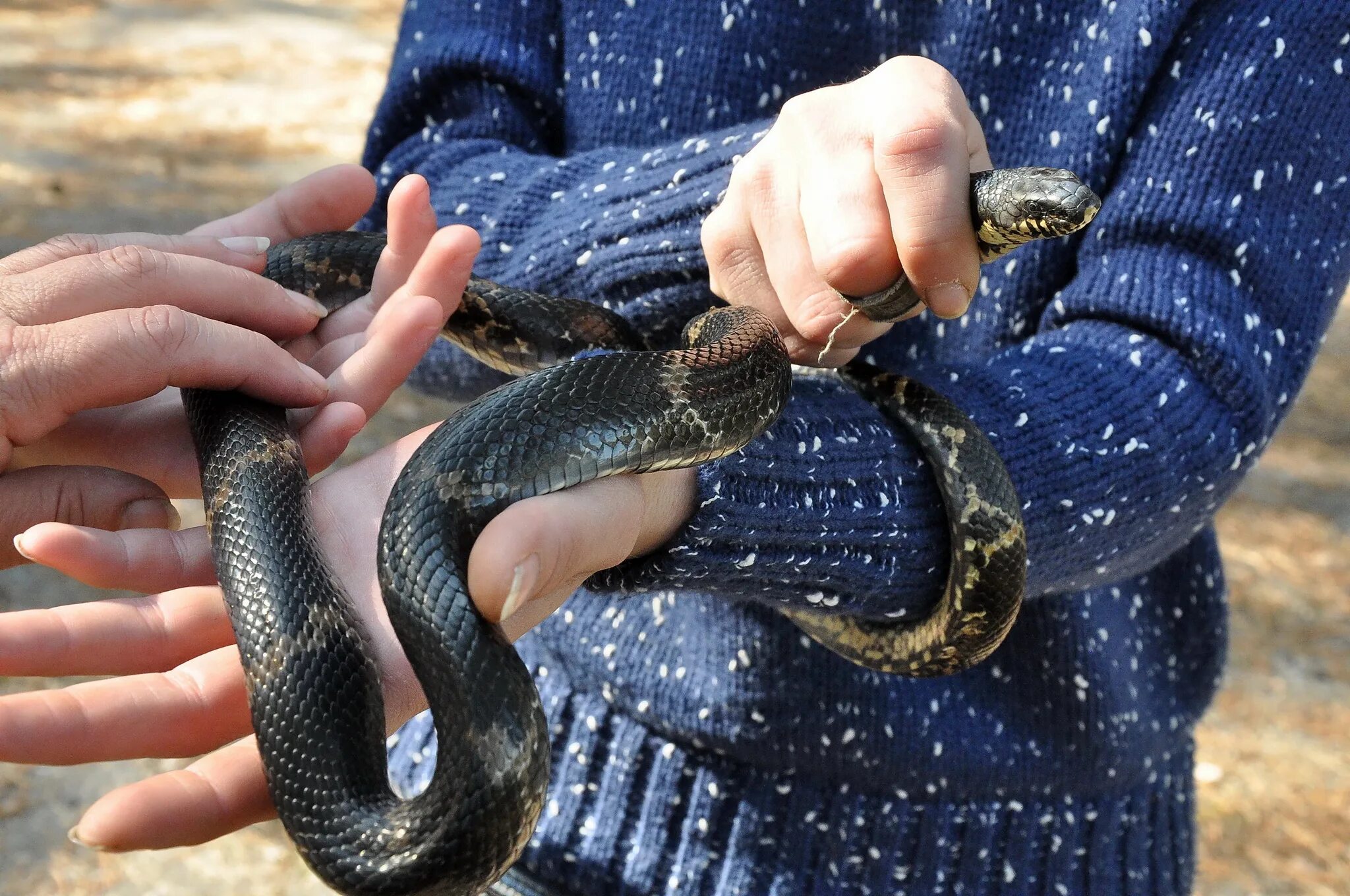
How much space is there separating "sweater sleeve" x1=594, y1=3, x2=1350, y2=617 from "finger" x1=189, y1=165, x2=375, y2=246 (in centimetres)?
81

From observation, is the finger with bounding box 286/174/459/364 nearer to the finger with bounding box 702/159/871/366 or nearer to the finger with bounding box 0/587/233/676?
the finger with bounding box 702/159/871/366

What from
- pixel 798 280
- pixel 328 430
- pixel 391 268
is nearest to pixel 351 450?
pixel 391 268

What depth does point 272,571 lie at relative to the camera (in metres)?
1.41

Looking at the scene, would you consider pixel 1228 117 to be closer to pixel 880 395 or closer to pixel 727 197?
pixel 880 395

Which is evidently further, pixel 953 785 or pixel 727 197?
pixel 953 785

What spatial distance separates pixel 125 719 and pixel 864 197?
91 cm

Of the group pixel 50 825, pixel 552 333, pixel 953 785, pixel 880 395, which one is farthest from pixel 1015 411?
pixel 50 825

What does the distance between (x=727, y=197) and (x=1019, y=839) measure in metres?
1.06

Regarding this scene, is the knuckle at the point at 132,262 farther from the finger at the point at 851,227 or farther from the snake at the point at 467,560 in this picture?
the finger at the point at 851,227

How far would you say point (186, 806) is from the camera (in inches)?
41.9

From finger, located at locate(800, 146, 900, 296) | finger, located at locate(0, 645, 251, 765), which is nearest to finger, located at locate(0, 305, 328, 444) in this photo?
finger, located at locate(0, 645, 251, 765)

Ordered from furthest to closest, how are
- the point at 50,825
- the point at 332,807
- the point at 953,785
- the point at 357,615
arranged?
the point at 50,825
the point at 953,785
the point at 357,615
the point at 332,807

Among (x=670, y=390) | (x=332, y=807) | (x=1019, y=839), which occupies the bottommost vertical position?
(x=1019, y=839)

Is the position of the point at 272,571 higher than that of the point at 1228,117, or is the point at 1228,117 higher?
the point at 1228,117
